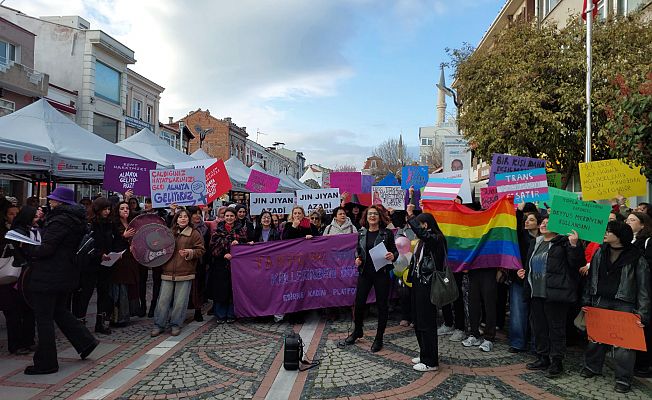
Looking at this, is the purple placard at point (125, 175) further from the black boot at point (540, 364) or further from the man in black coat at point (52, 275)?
the black boot at point (540, 364)

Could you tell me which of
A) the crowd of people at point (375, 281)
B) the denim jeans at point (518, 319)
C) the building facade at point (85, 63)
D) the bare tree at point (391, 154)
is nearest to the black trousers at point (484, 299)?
the crowd of people at point (375, 281)

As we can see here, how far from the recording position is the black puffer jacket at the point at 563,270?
5.09m

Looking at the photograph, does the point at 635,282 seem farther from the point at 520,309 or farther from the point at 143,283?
the point at 143,283

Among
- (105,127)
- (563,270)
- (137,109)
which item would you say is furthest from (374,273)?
(137,109)

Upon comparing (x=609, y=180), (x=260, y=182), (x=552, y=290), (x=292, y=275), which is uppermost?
(x=260, y=182)

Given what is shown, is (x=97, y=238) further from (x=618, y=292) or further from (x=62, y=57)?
(x=62, y=57)

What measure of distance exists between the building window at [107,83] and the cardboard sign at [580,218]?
1158 inches

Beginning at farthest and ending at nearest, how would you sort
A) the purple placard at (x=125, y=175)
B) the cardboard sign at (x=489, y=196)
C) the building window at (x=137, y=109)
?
the building window at (x=137, y=109) → the purple placard at (x=125, y=175) → the cardboard sign at (x=489, y=196)

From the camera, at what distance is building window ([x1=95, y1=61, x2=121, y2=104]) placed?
28.8 m

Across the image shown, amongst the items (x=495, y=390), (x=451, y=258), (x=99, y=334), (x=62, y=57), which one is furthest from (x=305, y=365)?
(x=62, y=57)

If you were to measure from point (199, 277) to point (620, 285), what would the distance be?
5.94 meters

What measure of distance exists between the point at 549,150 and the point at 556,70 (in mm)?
2288

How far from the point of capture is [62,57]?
28.2m

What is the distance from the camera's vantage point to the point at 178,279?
6695mm
